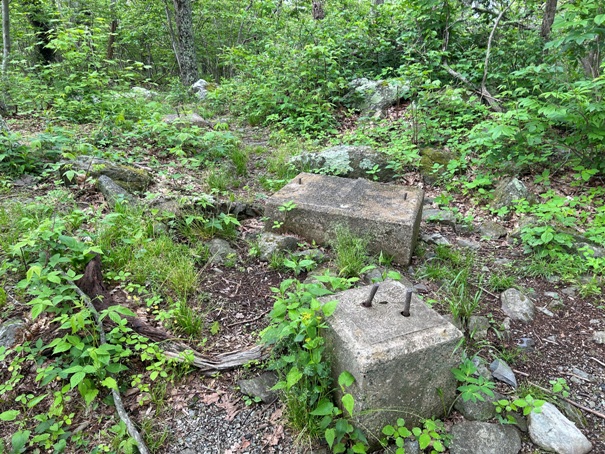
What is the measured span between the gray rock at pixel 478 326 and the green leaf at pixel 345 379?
4.26ft

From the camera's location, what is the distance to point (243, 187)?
529 centimetres

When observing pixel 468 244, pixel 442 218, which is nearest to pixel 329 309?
pixel 468 244

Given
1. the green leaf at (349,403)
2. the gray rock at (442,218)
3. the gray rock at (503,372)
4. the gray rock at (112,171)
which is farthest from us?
the gray rock at (442,218)

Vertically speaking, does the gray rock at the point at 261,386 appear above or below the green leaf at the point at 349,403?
below

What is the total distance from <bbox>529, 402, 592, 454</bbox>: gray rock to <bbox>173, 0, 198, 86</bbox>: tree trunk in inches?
466

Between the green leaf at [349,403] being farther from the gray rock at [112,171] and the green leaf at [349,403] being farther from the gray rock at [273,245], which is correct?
the gray rock at [112,171]

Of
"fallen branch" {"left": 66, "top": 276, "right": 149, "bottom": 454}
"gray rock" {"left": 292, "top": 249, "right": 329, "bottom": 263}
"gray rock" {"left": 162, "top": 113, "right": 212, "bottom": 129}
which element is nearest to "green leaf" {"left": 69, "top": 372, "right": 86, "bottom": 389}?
"fallen branch" {"left": 66, "top": 276, "right": 149, "bottom": 454}

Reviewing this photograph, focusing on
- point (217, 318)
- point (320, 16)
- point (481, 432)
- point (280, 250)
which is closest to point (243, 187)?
point (280, 250)

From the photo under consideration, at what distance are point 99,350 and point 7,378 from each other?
615mm

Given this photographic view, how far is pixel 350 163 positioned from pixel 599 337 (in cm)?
357

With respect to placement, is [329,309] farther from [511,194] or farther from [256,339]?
[511,194]

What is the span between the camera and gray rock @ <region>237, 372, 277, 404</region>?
2316mm

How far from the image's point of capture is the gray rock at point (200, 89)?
34.7 feet

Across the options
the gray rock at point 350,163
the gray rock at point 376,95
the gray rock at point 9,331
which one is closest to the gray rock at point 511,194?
the gray rock at point 350,163
